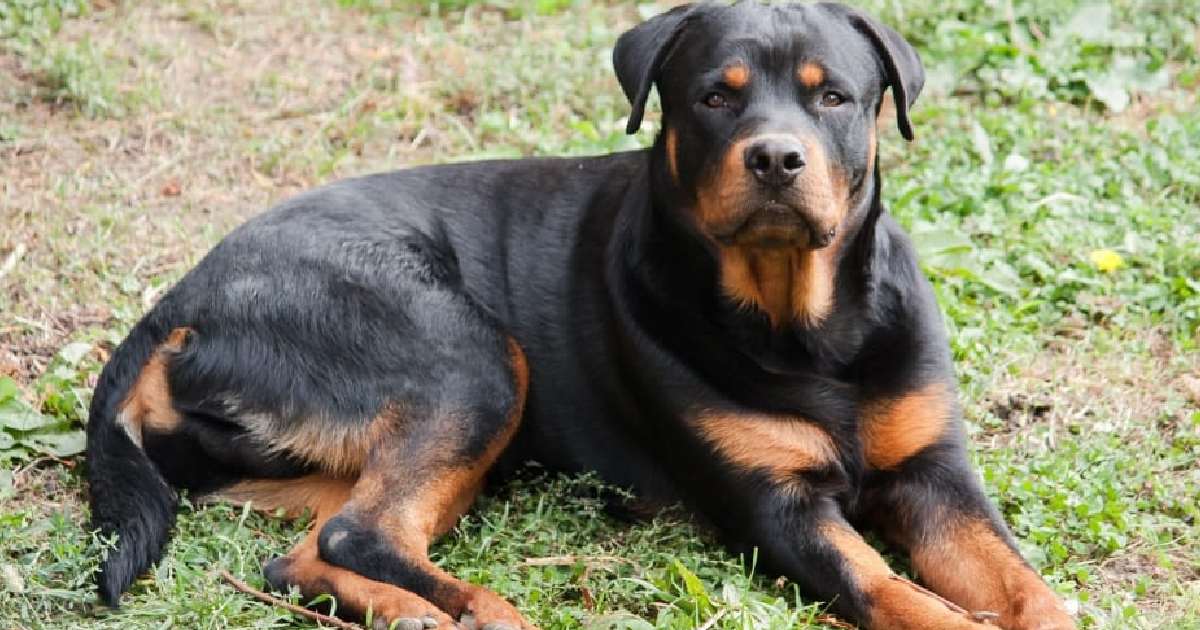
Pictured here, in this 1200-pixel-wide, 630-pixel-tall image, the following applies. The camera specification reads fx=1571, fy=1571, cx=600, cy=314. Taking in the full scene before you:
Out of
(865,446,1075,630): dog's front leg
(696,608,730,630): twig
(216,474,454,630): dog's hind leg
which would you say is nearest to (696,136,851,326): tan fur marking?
(865,446,1075,630): dog's front leg

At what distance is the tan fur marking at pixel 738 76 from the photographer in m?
4.22

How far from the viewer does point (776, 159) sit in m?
3.99

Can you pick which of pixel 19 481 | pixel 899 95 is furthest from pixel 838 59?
pixel 19 481

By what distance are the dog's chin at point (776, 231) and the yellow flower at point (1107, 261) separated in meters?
2.09

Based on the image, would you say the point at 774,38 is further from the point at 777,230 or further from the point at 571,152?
the point at 571,152

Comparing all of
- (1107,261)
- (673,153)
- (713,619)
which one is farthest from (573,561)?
A: (1107,261)

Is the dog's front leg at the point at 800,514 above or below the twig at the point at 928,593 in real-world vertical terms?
above

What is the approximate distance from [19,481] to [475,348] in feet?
4.81

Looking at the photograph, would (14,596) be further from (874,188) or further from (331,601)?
(874,188)

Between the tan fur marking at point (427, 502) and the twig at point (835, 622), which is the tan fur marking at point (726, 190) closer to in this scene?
the tan fur marking at point (427, 502)

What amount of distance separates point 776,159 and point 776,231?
22cm

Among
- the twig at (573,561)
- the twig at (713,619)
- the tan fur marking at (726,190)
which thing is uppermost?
the tan fur marking at (726,190)

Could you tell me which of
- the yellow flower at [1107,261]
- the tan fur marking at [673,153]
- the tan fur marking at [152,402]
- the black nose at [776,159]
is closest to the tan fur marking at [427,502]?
the tan fur marking at [152,402]

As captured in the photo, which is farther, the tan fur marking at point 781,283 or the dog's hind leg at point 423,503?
the tan fur marking at point 781,283
